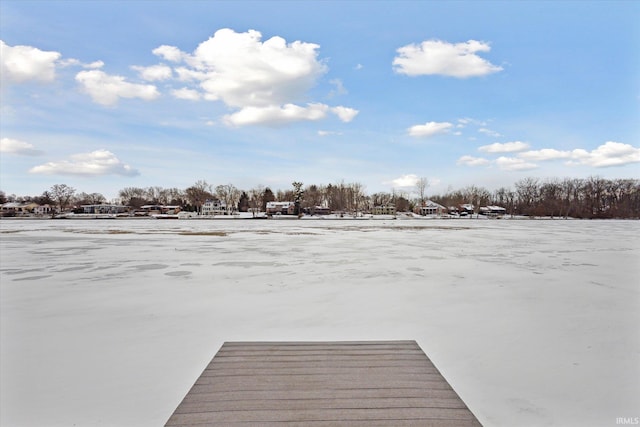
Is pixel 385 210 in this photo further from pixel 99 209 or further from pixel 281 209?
pixel 99 209

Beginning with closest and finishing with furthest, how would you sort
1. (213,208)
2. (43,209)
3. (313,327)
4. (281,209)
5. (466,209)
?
(313,327), (281,209), (213,208), (466,209), (43,209)

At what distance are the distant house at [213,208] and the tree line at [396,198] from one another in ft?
21.1

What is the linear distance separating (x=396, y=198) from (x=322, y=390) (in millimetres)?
105552

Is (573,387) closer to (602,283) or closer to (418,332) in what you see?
(418,332)

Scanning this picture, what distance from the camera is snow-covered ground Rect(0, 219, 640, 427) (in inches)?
124

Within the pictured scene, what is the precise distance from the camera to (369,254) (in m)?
12.5

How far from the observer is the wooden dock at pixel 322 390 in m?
2.38

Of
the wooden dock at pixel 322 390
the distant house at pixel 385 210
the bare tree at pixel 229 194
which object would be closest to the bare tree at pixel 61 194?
the bare tree at pixel 229 194

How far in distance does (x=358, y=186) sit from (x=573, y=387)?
100m

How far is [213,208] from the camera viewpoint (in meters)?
85.9

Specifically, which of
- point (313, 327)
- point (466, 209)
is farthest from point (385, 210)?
point (313, 327)

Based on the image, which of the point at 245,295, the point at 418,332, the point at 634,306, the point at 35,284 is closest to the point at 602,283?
the point at 634,306

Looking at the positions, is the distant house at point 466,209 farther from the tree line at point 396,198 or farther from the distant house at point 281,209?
the distant house at point 281,209

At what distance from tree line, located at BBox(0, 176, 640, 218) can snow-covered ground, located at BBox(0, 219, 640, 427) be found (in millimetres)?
72963
